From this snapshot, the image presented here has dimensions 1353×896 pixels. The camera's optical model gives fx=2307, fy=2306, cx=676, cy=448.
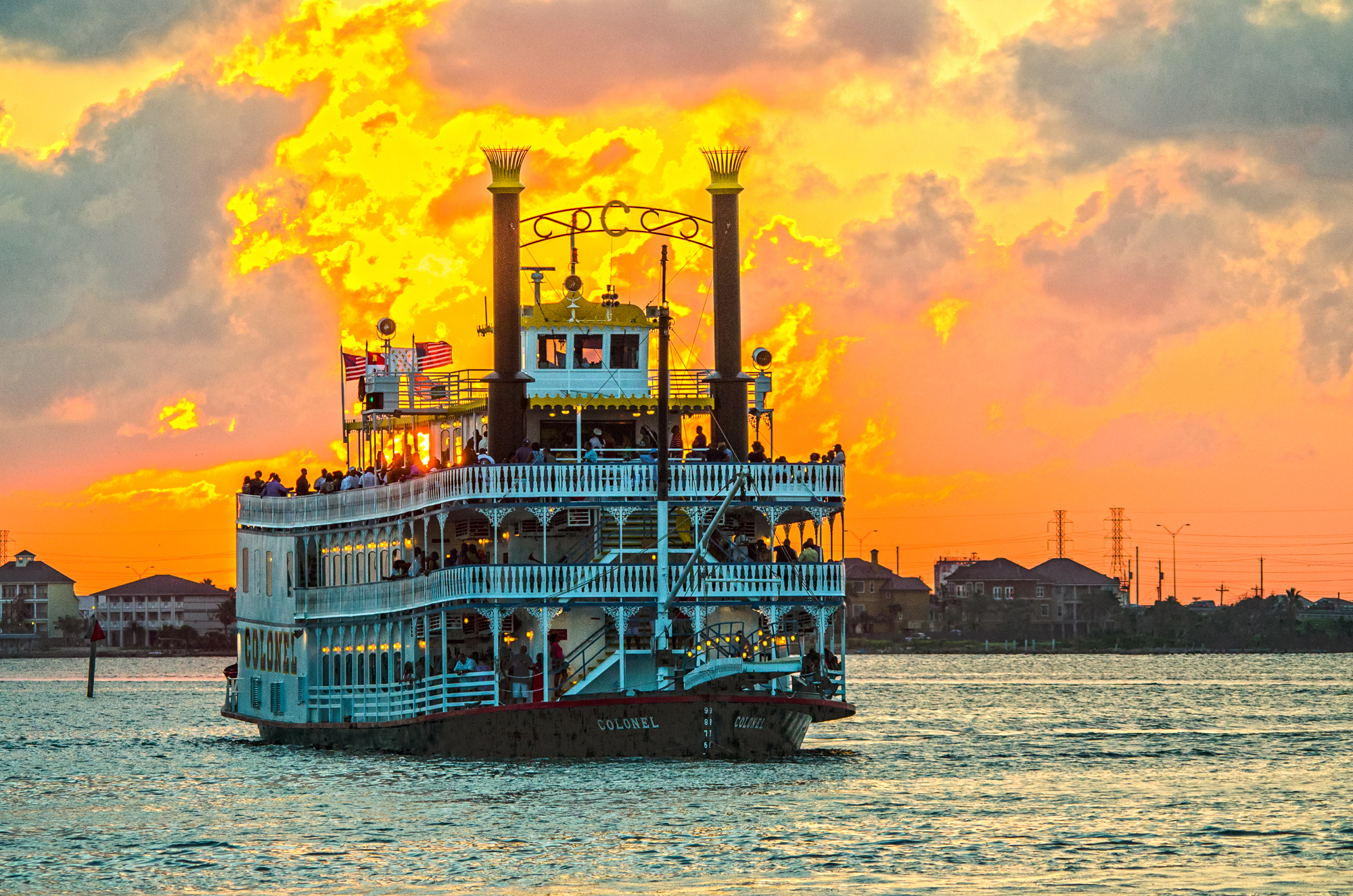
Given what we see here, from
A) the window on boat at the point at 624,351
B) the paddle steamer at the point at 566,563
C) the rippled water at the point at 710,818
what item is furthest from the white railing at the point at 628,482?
the window on boat at the point at 624,351

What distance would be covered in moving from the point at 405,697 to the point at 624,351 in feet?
33.5

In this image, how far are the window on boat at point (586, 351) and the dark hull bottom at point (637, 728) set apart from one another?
34.4ft

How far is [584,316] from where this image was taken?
5641 cm

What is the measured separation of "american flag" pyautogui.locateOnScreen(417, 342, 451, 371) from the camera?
58.2 meters

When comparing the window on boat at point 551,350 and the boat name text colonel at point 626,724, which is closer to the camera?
the boat name text colonel at point 626,724

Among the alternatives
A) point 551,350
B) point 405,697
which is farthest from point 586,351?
point 405,697

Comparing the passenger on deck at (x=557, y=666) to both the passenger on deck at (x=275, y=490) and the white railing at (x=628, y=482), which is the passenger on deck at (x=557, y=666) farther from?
the passenger on deck at (x=275, y=490)

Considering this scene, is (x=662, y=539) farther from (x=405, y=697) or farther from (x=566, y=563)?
(x=405, y=697)

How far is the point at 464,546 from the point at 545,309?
892 cm

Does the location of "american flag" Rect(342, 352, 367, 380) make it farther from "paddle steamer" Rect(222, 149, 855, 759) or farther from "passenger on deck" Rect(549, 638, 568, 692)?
"passenger on deck" Rect(549, 638, 568, 692)

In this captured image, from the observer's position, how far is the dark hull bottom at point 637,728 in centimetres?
4647

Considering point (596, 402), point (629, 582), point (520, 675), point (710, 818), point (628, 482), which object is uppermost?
point (596, 402)

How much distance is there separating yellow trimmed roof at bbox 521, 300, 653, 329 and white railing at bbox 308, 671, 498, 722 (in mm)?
9648

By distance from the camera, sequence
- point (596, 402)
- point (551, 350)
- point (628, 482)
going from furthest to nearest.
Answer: point (551, 350) → point (596, 402) → point (628, 482)
